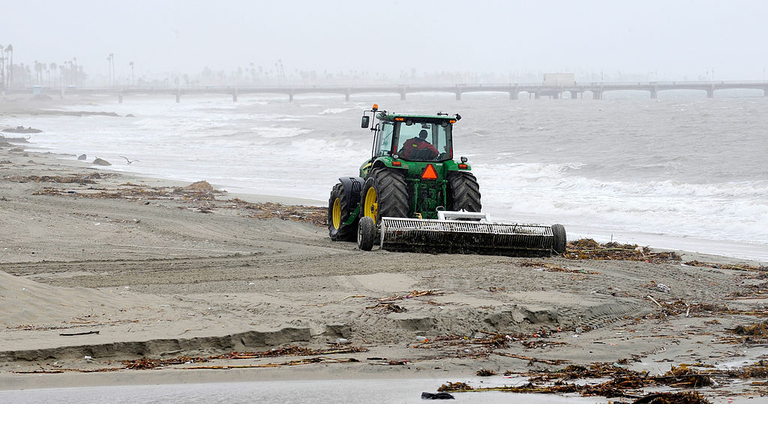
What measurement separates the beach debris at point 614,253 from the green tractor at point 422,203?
73 cm

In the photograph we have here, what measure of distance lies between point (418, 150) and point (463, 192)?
3.41 ft

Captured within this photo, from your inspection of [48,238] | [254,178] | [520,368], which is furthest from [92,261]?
[254,178]

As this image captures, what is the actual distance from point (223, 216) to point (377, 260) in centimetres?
541

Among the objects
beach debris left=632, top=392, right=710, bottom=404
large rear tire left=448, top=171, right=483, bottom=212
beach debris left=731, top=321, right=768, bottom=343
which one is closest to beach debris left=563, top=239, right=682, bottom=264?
large rear tire left=448, top=171, right=483, bottom=212

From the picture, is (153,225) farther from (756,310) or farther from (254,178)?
(254,178)

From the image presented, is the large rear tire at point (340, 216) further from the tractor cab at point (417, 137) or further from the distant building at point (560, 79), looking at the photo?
the distant building at point (560, 79)

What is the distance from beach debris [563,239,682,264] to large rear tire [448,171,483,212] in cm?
147

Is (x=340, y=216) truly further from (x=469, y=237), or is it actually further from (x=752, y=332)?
(x=752, y=332)

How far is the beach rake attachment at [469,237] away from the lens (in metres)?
11.1

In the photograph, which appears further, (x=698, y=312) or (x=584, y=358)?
(x=698, y=312)

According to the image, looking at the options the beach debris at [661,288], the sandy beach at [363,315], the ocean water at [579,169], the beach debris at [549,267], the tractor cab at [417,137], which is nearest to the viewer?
the sandy beach at [363,315]

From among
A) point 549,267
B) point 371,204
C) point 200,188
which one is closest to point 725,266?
point 549,267

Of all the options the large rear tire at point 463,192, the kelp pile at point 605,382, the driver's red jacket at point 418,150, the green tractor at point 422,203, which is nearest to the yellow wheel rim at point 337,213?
the green tractor at point 422,203

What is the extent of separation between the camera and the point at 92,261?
33.8 ft
